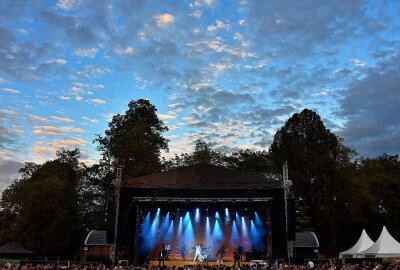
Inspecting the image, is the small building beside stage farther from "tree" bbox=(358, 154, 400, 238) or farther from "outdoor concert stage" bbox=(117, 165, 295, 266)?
"tree" bbox=(358, 154, 400, 238)

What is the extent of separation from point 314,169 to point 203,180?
20.8 meters

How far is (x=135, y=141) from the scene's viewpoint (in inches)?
1747

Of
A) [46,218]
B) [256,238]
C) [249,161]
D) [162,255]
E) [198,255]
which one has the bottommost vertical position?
[198,255]

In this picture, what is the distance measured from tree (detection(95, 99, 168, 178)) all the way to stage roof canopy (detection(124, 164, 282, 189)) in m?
18.0

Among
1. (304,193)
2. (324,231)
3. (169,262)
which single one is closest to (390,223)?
(324,231)

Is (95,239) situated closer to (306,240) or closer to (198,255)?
(198,255)

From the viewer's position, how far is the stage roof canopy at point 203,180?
23.7 metres

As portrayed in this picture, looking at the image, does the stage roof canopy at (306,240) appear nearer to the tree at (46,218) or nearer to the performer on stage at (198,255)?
the performer on stage at (198,255)

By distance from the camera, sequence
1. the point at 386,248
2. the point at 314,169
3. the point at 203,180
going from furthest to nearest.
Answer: the point at 314,169 < the point at 203,180 < the point at 386,248

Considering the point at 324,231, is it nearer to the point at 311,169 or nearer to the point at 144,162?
the point at 311,169

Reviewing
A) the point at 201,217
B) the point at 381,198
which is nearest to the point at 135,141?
the point at 201,217

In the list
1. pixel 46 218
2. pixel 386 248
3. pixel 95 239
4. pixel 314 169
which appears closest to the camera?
pixel 386 248

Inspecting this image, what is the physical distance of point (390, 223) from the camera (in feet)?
135

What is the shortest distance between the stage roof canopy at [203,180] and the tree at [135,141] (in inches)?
709
